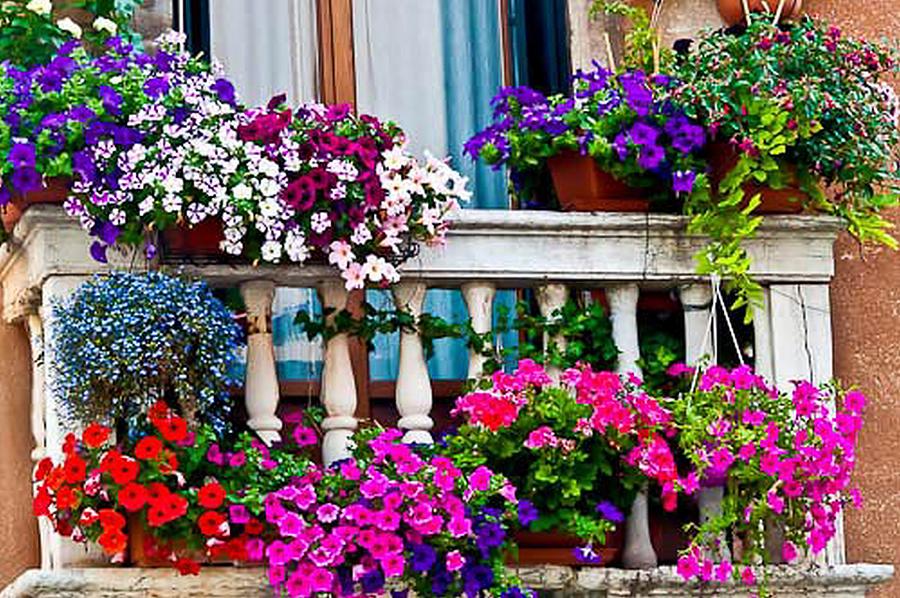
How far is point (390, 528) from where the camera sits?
5934mm

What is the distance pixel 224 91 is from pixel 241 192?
0.99ft

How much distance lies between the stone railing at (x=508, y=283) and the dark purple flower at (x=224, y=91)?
1.36ft

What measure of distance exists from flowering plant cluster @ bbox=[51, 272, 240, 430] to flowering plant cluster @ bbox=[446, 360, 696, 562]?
2.25 feet

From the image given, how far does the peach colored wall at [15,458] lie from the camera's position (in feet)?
21.6

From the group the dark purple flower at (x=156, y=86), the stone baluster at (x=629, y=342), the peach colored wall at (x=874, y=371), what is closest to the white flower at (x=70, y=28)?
the dark purple flower at (x=156, y=86)

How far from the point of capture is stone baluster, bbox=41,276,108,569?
5984mm

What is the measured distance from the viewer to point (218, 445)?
6.07 m

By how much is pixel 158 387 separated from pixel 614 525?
124 cm

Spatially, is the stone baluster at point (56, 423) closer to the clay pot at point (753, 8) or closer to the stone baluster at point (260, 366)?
the stone baluster at point (260, 366)

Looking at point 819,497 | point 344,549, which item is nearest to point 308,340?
point 344,549

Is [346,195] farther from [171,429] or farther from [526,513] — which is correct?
[526,513]

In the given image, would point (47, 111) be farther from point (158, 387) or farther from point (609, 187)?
point (609, 187)

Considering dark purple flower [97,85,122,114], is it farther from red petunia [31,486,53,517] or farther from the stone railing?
red petunia [31,486,53,517]

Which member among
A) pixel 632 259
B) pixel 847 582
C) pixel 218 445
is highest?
pixel 632 259
